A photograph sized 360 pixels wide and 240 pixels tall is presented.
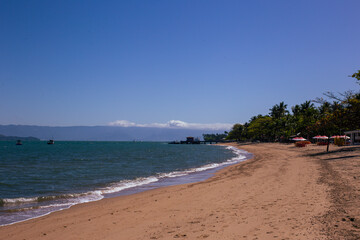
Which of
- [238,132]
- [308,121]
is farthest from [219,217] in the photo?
[238,132]

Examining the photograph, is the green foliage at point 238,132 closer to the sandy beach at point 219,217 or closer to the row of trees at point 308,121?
the row of trees at point 308,121

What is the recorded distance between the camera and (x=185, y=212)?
30.5 ft

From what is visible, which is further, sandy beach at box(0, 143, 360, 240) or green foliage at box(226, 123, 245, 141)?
green foliage at box(226, 123, 245, 141)

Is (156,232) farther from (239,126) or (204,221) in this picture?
(239,126)

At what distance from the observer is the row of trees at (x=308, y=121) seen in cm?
2686

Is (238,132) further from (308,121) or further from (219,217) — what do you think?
(219,217)

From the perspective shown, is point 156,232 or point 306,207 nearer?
point 156,232

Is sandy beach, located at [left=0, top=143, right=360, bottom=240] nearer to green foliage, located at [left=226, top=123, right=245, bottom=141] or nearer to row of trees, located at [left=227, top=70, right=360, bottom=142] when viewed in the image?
row of trees, located at [left=227, top=70, right=360, bottom=142]

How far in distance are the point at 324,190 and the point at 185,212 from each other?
227 inches

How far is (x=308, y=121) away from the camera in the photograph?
7925cm

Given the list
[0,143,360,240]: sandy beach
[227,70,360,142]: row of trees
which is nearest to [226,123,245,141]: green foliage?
[227,70,360,142]: row of trees

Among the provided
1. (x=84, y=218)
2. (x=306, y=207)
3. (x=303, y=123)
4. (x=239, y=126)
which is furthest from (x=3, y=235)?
(x=239, y=126)

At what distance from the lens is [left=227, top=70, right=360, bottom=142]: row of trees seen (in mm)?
26859

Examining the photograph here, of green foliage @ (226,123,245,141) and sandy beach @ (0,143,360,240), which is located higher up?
green foliage @ (226,123,245,141)
